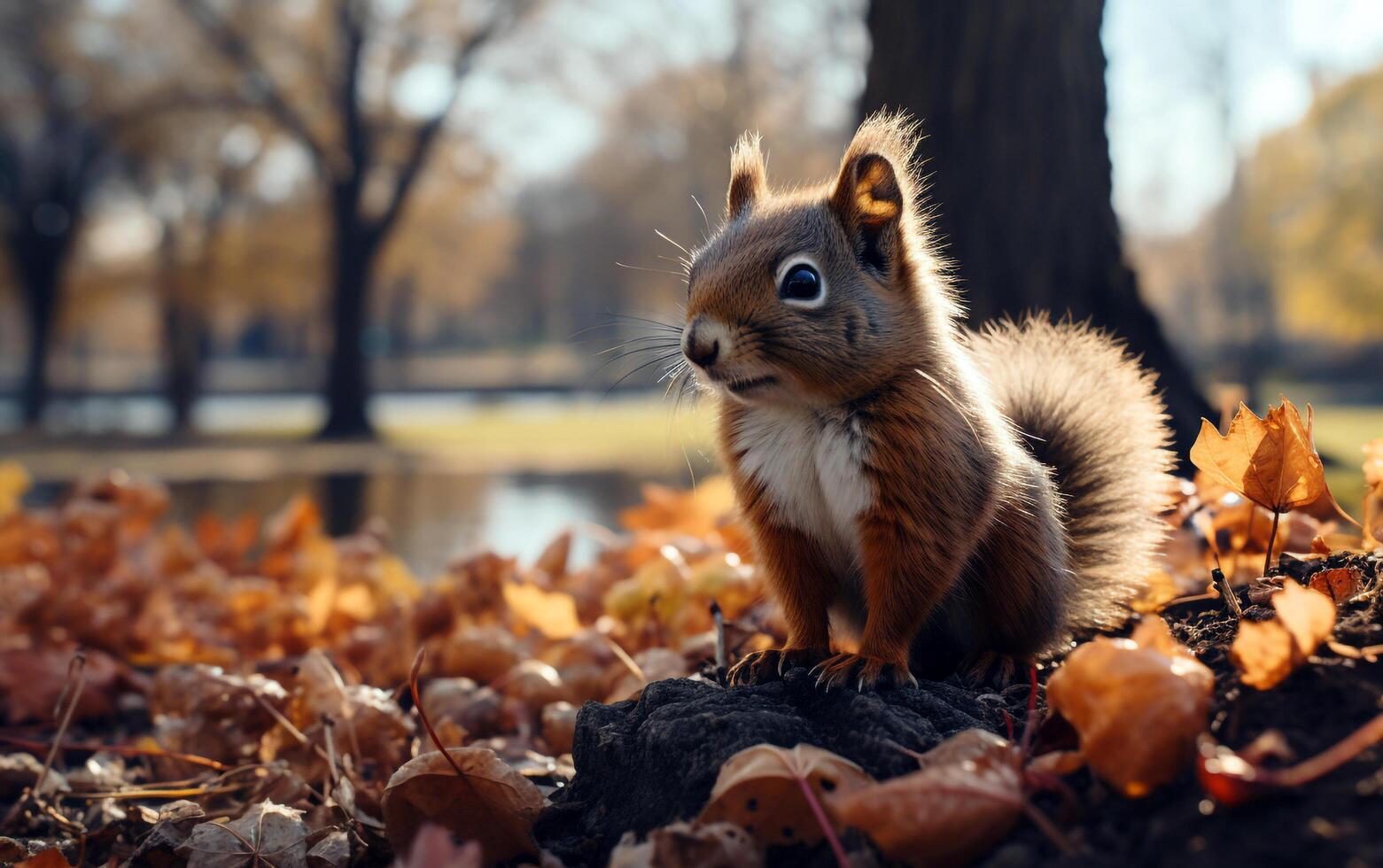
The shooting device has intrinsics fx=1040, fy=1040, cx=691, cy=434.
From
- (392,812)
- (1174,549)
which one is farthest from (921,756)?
(1174,549)

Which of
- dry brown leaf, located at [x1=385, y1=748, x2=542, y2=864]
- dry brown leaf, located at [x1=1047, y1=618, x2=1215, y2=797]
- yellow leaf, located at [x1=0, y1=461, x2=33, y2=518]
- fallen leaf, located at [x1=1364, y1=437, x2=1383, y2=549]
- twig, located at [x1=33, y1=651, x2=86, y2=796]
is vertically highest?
fallen leaf, located at [x1=1364, y1=437, x2=1383, y2=549]

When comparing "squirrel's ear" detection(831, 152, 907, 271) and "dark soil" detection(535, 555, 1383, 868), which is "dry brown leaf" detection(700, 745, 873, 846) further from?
"squirrel's ear" detection(831, 152, 907, 271)

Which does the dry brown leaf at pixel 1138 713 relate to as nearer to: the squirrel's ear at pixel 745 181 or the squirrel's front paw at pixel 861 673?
the squirrel's front paw at pixel 861 673

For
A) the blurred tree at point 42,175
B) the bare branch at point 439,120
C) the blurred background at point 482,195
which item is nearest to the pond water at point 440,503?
the blurred background at point 482,195

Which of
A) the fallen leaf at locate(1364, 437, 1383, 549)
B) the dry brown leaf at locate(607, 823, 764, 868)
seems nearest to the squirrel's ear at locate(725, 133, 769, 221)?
the fallen leaf at locate(1364, 437, 1383, 549)

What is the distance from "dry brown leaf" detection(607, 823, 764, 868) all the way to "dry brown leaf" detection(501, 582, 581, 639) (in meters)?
1.04

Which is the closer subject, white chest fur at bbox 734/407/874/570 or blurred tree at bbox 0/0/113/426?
white chest fur at bbox 734/407/874/570

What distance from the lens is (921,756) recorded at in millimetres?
926

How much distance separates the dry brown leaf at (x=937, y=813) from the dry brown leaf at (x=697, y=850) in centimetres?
11

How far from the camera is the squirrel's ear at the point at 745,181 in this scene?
1.63 metres

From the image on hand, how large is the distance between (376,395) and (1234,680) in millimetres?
29138

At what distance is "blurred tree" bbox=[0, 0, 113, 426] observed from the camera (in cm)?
1602

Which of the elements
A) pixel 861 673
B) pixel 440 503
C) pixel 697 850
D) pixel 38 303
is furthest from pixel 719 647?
pixel 38 303

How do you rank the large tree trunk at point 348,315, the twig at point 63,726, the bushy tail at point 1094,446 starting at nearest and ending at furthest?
the twig at point 63,726 < the bushy tail at point 1094,446 < the large tree trunk at point 348,315
